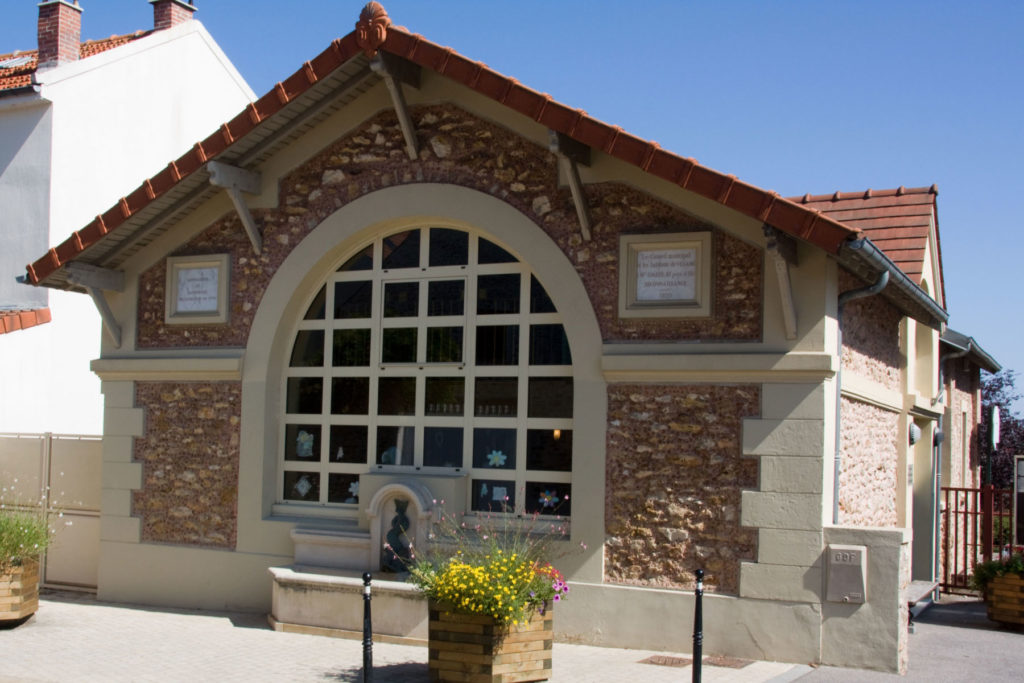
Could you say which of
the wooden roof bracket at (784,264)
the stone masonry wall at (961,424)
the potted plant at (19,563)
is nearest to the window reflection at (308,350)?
the potted plant at (19,563)

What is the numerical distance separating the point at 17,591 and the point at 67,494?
2645mm

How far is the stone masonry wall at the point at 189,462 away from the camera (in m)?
11.0

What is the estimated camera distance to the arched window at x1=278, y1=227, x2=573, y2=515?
9.84 m

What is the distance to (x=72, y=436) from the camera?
490 inches

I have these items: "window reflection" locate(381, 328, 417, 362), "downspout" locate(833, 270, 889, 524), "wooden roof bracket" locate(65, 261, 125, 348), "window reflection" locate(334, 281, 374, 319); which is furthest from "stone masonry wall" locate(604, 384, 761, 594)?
"wooden roof bracket" locate(65, 261, 125, 348)

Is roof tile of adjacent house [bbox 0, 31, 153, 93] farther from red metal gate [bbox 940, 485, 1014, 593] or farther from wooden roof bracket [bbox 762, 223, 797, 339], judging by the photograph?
red metal gate [bbox 940, 485, 1014, 593]

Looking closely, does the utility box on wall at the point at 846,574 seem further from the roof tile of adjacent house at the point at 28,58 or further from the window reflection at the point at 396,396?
the roof tile of adjacent house at the point at 28,58

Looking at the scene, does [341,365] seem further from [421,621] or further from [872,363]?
[872,363]

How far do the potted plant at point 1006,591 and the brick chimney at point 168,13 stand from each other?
52.8 ft

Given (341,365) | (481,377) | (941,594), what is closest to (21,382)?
(341,365)

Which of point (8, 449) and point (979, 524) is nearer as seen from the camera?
point (8, 449)

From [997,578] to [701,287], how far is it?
484 centimetres

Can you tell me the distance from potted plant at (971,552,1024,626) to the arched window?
4717mm

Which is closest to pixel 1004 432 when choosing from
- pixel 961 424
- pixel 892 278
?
pixel 961 424
